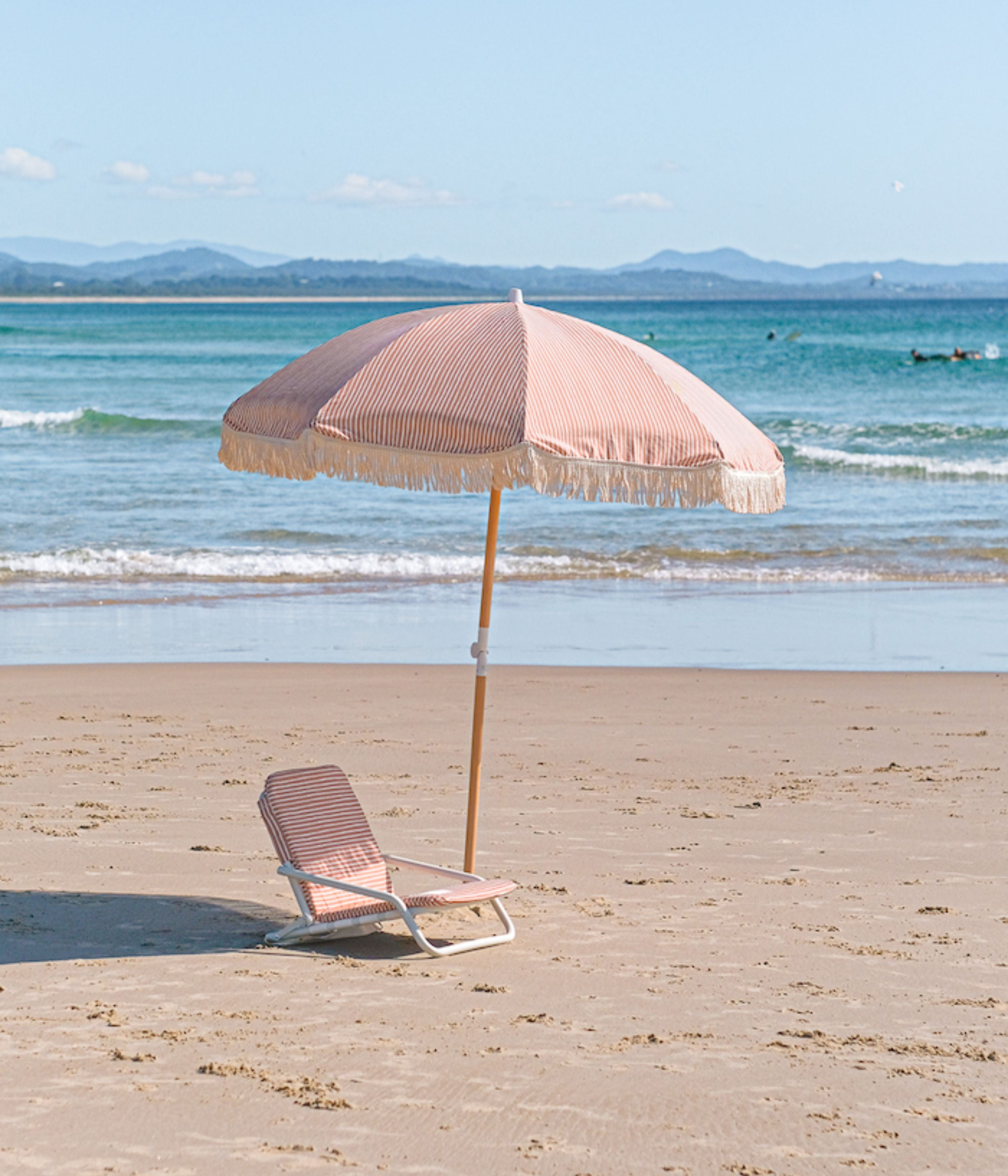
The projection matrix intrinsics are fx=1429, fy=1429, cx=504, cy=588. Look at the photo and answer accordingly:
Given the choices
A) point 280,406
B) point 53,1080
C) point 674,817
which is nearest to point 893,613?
point 674,817

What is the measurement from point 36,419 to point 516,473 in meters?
30.6

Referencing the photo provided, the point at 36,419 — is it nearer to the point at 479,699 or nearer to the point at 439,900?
the point at 479,699

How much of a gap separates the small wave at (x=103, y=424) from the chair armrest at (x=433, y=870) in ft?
85.5

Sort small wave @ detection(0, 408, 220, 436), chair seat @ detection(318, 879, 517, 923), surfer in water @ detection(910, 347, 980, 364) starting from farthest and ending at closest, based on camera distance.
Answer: surfer in water @ detection(910, 347, 980, 364) → small wave @ detection(0, 408, 220, 436) → chair seat @ detection(318, 879, 517, 923)

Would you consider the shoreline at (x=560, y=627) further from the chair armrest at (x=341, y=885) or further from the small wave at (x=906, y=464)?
the small wave at (x=906, y=464)

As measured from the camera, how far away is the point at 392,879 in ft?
19.8

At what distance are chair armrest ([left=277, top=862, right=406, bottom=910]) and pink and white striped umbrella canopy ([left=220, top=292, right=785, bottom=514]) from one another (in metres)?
1.41

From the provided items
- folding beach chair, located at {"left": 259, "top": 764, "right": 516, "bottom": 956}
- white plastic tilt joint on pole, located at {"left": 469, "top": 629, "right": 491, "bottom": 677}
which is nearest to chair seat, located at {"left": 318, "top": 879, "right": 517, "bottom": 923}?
folding beach chair, located at {"left": 259, "top": 764, "right": 516, "bottom": 956}

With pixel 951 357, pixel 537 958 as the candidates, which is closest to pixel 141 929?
pixel 537 958

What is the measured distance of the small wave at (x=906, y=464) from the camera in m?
25.1

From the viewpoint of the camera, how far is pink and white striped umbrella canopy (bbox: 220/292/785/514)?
14.7 ft

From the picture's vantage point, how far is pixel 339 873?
5328 mm

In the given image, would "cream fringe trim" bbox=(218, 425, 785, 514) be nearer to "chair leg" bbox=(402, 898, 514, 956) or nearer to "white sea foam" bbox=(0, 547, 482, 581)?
"chair leg" bbox=(402, 898, 514, 956)

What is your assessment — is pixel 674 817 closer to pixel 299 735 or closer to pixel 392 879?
pixel 392 879
